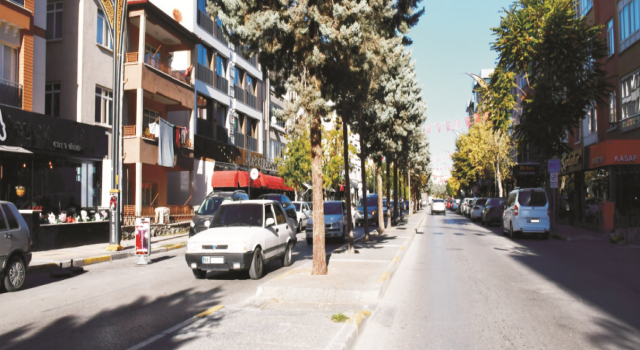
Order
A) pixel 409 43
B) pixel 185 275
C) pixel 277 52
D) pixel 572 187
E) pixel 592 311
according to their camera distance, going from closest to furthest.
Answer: pixel 592 311
pixel 277 52
pixel 185 275
pixel 409 43
pixel 572 187

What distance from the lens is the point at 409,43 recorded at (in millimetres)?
15836

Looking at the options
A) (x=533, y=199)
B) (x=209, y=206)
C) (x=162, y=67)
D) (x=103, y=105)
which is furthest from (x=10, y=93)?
(x=533, y=199)

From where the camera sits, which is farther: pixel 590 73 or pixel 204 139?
pixel 204 139

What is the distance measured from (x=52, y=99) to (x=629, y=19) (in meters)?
27.3

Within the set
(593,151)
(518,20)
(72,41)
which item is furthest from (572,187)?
(72,41)

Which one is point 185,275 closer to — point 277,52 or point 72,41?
point 277,52

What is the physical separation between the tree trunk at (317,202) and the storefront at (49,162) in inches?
479

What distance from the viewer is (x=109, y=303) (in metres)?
8.45

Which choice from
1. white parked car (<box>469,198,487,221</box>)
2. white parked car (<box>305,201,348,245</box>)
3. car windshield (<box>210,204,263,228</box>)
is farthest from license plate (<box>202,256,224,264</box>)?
white parked car (<box>469,198,487,221</box>)

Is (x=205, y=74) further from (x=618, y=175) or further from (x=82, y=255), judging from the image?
(x=618, y=175)

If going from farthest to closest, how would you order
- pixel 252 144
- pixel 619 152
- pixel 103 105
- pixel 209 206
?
1. pixel 252 144
2. pixel 619 152
3. pixel 103 105
4. pixel 209 206

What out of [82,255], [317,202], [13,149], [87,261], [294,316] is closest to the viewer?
[294,316]

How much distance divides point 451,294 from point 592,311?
2300 mm

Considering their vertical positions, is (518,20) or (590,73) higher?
(518,20)
